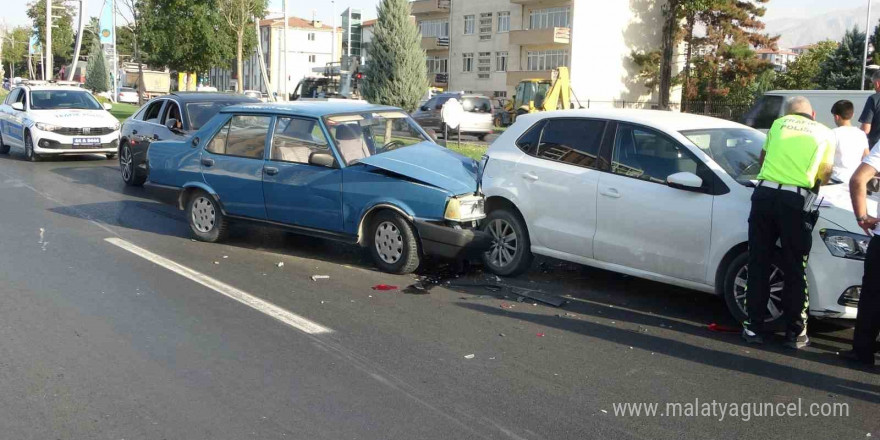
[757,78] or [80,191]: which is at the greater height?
[757,78]

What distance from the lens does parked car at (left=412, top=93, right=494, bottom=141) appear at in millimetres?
32125

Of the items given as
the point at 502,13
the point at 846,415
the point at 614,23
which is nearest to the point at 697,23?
the point at 614,23

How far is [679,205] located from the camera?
6.81 m

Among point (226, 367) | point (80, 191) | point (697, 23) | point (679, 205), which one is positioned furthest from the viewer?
point (697, 23)

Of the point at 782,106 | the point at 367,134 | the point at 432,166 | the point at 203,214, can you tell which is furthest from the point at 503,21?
the point at 432,166

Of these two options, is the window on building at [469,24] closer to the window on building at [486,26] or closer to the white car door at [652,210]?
the window on building at [486,26]

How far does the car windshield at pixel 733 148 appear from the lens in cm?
685

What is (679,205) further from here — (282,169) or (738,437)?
(282,169)

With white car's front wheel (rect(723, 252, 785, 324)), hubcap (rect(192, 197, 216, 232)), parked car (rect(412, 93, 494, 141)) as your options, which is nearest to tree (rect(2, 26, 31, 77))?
parked car (rect(412, 93, 494, 141))

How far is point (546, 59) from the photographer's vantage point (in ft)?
188

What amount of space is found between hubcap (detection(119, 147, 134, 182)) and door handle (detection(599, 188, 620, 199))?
9.99 meters

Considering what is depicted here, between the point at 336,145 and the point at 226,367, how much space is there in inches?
146

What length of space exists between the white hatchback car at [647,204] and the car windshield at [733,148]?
0.01 metres

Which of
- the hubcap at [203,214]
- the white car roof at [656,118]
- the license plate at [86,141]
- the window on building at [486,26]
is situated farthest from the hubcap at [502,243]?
the window on building at [486,26]
